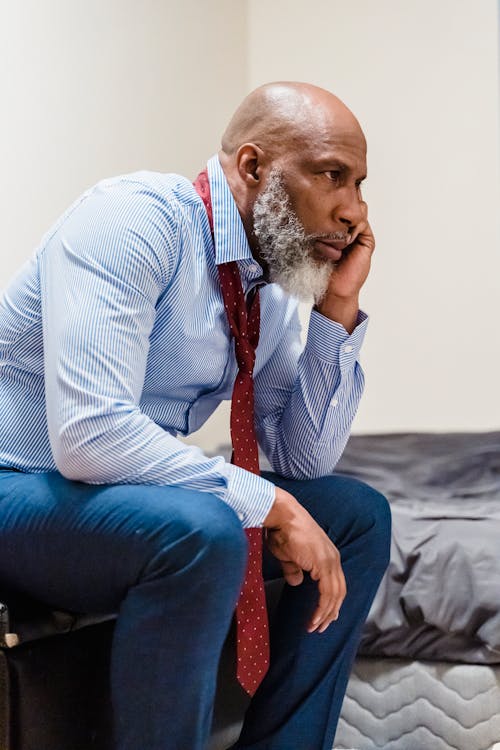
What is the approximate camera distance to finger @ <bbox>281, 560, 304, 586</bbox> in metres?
1.30

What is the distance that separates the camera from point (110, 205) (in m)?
1.27

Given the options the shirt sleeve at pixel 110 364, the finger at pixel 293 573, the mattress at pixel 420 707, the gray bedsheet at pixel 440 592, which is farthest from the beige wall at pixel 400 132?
the finger at pixel 293 573

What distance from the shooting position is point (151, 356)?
4.43ft

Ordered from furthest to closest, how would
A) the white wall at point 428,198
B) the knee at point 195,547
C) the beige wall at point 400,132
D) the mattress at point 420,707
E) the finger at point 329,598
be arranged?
the white wall at point 428,198 < the beige wall at point 400,132 < the mattress at point 420,707 < the finger at point 329,598 < the knee at point 195,547

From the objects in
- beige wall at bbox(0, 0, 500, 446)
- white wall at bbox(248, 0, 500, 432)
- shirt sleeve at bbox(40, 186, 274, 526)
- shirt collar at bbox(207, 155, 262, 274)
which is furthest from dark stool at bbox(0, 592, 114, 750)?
white wall at bbox(248, 0, 500, 432)

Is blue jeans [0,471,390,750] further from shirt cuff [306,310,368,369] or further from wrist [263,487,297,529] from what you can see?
shirt cuff [306,310,368,369]

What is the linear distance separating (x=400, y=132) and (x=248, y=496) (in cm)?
230

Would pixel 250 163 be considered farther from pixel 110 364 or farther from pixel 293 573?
pixel 293 573

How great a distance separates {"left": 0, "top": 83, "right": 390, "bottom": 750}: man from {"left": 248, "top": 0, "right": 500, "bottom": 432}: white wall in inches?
62.5

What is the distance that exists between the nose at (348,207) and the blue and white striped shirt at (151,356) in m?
0.15

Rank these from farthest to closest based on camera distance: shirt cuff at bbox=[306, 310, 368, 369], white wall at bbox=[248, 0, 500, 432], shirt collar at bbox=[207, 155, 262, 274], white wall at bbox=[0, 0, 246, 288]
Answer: white wall at bbox=[248, 0, 500, 432], white wall at bbox=[0, 0, 246, 288], shirt cuff at bbox=[306, 310, 368, 369], shirt collar at bbox=[207, 155, 262, 274]

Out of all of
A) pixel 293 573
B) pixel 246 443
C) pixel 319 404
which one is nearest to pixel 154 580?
pixel 293 573

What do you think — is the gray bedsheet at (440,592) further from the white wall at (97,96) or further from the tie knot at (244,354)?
the white wall at (97,96)

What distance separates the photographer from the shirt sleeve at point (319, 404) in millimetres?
1506
